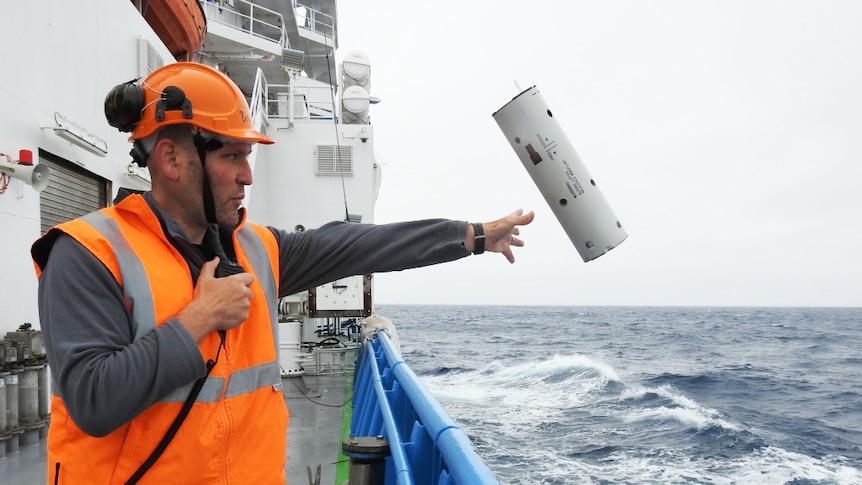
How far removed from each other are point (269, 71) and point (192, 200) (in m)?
14.7

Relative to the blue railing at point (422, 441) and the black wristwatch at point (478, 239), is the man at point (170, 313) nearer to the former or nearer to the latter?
the blue railing at point (422, 441)

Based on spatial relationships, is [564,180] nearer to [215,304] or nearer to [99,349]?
[215,304]

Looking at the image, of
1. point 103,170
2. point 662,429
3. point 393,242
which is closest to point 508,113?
point 393,242

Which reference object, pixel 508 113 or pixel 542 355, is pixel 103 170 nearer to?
pixel 508 113

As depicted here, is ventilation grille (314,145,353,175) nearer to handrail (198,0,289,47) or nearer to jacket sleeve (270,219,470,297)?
handrail (198,0,289,47)

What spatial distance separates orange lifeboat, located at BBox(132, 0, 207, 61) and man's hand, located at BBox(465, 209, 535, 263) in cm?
771

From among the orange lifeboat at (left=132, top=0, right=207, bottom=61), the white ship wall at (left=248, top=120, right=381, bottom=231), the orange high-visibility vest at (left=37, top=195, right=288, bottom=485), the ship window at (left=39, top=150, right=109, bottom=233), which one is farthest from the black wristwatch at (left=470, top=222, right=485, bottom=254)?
the white ship wall at (left=248, top=120, right=381, bottom=231)

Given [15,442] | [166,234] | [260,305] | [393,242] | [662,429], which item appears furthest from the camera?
[662,429]

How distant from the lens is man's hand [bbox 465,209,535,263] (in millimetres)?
2230

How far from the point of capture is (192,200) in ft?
5.63

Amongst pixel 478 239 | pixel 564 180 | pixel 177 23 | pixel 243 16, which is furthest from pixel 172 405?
pixel 243 16

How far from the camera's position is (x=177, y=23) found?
29.6 feet

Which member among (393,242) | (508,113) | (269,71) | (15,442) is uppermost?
(269,71)

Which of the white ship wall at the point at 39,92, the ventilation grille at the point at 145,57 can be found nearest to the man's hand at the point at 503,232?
the white ship wall at the point at 39,92
